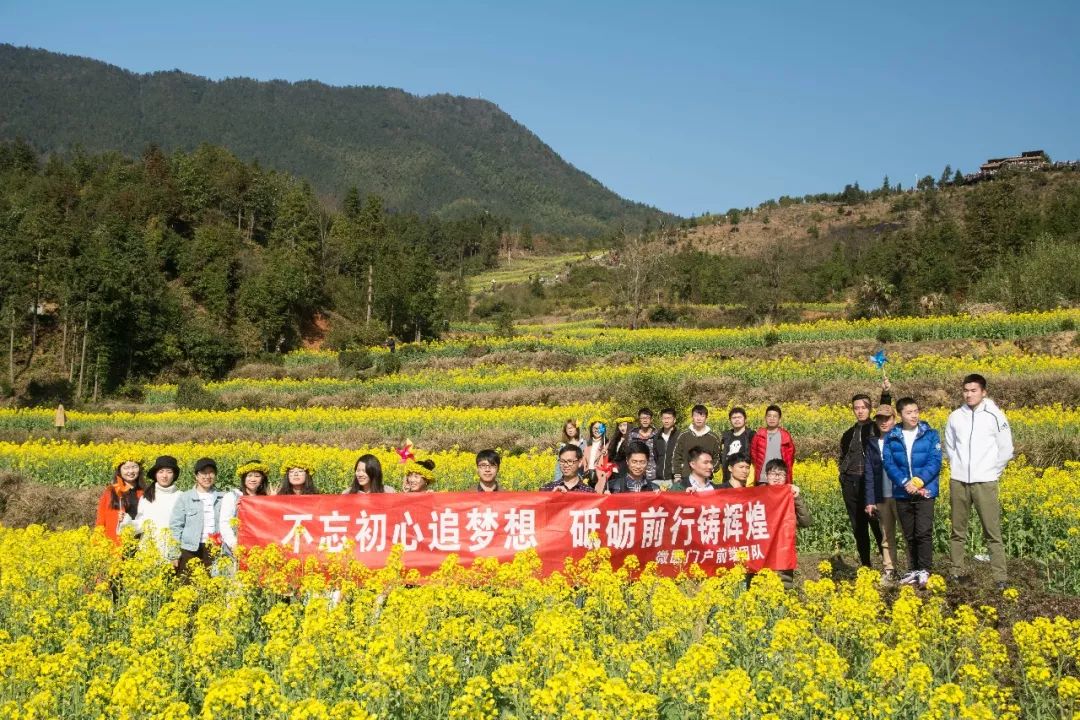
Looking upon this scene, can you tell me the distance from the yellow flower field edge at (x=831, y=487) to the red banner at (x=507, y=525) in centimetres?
110

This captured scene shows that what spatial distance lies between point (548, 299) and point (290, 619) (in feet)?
241

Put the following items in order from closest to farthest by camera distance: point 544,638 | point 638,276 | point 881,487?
point 544,638, point 881,487, point 638,276

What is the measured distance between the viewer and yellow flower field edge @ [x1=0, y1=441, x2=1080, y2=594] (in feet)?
29.9

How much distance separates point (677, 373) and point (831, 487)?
1626 centimetres

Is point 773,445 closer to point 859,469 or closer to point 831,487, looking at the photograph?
point 859,469

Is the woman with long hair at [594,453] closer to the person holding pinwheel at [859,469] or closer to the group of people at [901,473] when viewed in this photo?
the group of people at [901,473]

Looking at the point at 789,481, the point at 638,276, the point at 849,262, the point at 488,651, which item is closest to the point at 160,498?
the point at 488,651

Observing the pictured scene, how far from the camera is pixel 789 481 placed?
9.00 meters

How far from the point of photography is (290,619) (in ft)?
16.4

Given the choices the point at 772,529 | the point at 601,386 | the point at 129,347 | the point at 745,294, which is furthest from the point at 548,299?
the point at 772,529

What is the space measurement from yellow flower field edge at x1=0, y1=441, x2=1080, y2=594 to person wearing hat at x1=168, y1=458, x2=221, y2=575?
4.05ft

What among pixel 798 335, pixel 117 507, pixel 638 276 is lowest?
pixel 117 507

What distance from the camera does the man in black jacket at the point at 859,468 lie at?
28.0ft

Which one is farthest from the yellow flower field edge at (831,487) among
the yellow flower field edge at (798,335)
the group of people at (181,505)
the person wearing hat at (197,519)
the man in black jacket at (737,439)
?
the yellow flower field edge at (798,335)
